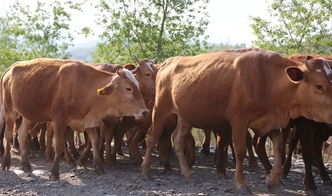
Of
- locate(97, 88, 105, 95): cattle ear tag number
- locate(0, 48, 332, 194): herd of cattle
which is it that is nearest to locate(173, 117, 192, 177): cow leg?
locate(0, 48, 332, 194): herd of cattle

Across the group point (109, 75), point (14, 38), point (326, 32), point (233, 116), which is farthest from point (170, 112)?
point (14, 38)

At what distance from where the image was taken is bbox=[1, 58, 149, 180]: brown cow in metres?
10.1

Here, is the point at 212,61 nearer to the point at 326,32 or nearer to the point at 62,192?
the point at 62,192

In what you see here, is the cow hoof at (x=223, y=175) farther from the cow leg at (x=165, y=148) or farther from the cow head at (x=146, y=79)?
the cow head at (x=146, y=79)

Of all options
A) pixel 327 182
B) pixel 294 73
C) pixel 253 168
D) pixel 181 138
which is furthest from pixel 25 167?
pixel 327 182

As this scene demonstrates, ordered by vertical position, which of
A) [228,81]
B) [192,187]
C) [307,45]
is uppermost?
[307,45]

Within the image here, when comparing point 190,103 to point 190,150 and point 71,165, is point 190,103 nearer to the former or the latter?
point 190,150

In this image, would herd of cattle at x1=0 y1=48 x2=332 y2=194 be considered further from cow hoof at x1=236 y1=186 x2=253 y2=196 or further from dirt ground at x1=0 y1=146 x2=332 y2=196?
dirt ground at x1=0 y1=146 x2=332 y2=196

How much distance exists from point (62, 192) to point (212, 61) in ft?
11.5

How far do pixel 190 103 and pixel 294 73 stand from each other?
2.17 meters

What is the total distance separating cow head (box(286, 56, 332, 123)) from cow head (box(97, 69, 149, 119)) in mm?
3154

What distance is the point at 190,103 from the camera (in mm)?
9828

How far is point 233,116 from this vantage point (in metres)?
8.77

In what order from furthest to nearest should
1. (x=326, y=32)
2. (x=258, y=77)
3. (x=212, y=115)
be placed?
(x=326, y=32)
(x=212, y=115)
(x=258, y=77)
